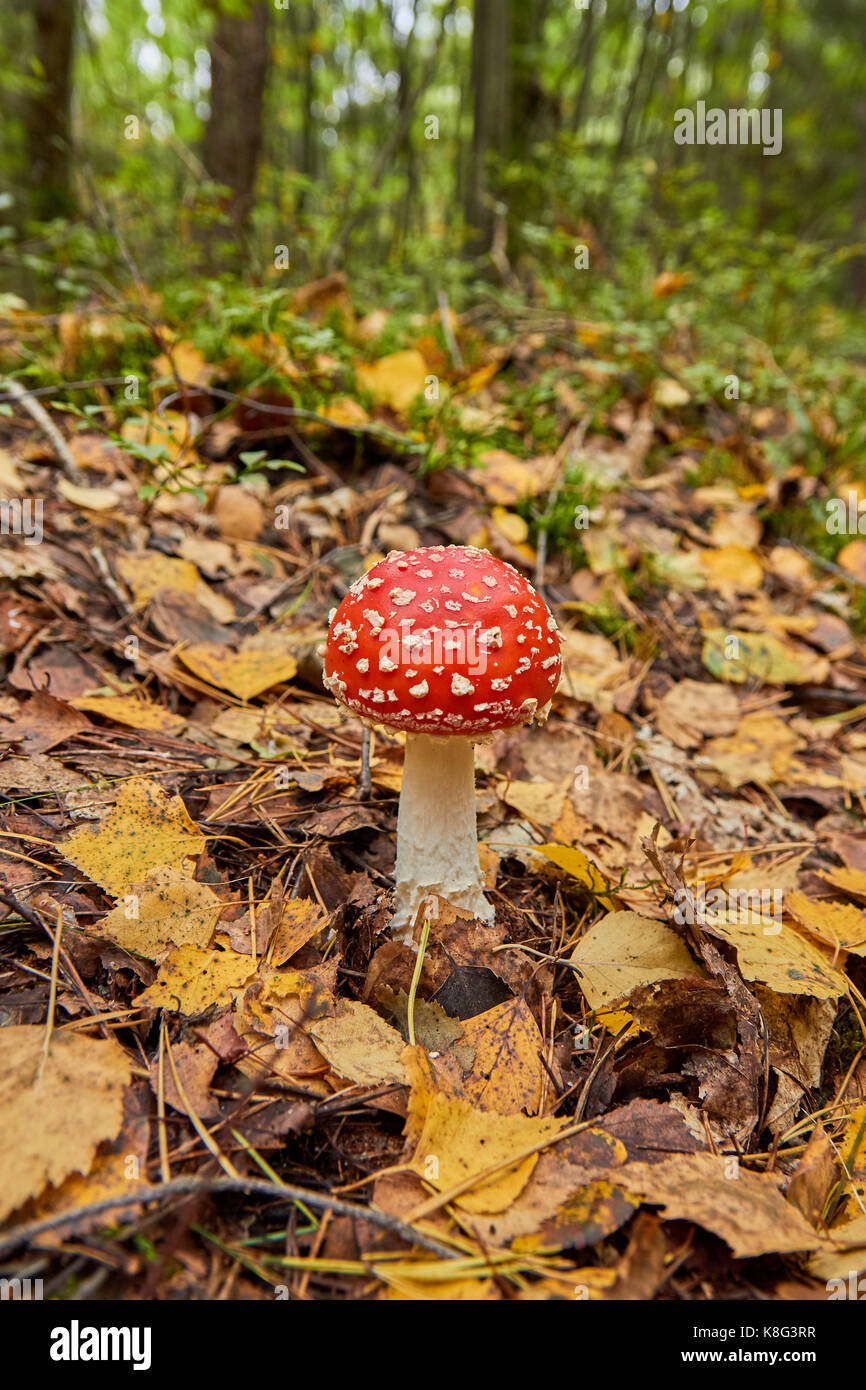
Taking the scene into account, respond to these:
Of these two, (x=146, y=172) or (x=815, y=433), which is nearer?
(x=815, y=433)

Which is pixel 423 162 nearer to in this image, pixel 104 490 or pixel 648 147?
pixel 648 147

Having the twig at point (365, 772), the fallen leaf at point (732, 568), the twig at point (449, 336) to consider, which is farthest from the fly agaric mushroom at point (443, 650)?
the twig at point (449, 336)

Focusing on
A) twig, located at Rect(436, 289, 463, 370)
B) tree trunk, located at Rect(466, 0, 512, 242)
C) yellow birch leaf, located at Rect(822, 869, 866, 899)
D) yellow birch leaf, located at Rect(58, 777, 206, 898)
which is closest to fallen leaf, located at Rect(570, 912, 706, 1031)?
yellow birch leaf, located at Rect(822, 869, 866, 899)

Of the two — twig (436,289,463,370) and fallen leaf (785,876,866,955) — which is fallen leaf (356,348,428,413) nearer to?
twig (436,289,463,370)

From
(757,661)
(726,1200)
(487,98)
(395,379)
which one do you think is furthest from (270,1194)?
(487,98)

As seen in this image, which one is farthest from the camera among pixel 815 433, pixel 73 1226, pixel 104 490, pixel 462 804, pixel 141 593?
pixel 815 433
